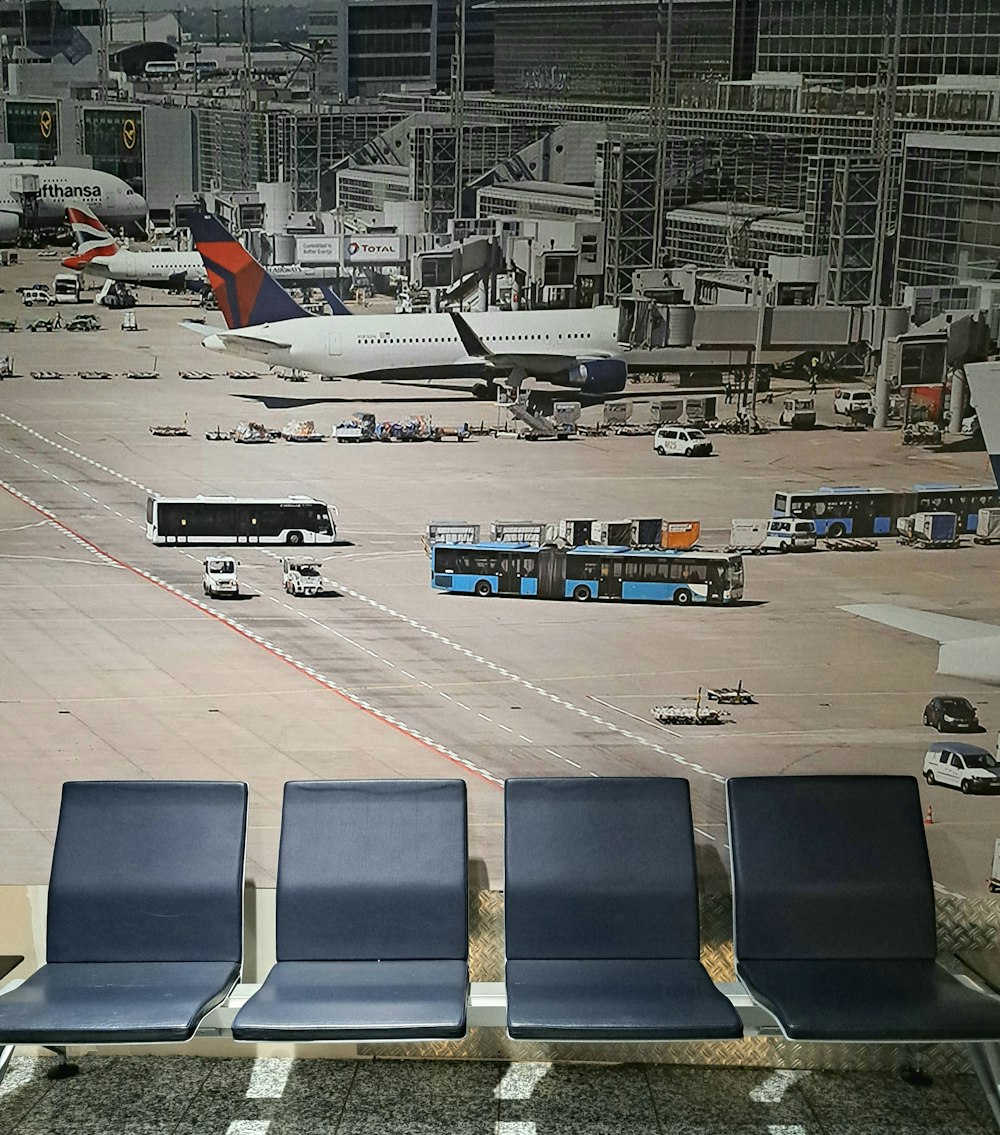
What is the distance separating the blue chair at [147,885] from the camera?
402 cm

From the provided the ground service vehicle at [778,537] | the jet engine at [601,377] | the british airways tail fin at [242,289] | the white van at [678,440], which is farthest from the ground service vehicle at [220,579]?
the ground service vehicle at [778,537]

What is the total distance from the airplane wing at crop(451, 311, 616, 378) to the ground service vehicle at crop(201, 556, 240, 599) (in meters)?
0.93

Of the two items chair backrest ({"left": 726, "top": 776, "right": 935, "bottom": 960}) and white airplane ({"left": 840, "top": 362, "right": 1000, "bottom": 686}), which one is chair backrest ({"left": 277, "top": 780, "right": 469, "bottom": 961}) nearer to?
chair backrest ({"left": 726, "top": 776, "right": 935, "bottom": 960})

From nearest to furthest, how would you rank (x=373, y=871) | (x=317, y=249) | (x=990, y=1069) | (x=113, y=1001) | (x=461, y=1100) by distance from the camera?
(x=113, y=1001) → (x=990, y=1069) → (x=461, y=1100) → (x=373, y=871) → (x=317, y=249)

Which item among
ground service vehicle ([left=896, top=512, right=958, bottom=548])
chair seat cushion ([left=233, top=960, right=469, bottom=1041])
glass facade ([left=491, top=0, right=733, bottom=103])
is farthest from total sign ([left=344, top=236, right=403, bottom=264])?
chair seat cushion ([left=233, top=960, right=469, bottom=1041])

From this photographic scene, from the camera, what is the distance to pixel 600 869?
164 inches

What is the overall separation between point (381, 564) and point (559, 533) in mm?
516

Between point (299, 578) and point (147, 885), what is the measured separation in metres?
0.92

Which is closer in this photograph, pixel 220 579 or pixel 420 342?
pixel 220 579

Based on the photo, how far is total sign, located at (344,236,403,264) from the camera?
4.51 m

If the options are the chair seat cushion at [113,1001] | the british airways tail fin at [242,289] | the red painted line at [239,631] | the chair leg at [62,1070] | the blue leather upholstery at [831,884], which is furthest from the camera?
the british airways tail fin at [242,289]

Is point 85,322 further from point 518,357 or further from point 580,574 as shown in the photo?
point 580,574

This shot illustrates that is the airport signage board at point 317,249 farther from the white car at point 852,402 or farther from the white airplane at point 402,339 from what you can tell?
the white car at point 852,402

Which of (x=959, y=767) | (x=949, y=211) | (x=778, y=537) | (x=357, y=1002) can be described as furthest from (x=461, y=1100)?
(x=949, y=211)
